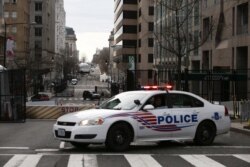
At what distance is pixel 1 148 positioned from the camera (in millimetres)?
14984

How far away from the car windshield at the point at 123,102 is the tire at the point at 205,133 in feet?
6.55

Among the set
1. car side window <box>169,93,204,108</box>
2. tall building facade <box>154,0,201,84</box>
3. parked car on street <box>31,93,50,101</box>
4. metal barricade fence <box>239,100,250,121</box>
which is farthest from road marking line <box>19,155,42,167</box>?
parked car on street <box>31,93,50,101</box>

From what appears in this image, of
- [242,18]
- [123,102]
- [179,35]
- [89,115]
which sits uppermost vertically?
[242,18]

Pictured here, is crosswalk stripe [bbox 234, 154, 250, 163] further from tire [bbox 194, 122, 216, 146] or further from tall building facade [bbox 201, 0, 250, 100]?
tall building facade [bbox 201, 0, 250, 100]

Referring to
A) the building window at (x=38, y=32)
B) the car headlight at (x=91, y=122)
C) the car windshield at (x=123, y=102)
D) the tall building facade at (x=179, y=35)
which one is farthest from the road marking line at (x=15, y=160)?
the building window at (x=38, y=32)

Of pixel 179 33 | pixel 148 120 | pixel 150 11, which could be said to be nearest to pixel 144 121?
pixel 148 120

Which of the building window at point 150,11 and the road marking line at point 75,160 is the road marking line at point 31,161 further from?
the building window at point 150,11

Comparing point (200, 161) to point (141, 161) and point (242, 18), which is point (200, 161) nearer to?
point (141, 161)

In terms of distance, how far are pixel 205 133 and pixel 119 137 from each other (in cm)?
294

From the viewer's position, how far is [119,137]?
14.2 metres

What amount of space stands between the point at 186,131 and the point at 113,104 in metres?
2.12

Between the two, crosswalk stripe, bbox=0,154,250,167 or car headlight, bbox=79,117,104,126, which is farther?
car headlight, bbox=79,117,104,126

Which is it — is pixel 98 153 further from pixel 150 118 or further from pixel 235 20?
pixel 235 20

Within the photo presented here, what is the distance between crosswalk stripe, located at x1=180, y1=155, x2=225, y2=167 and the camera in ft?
39.6
